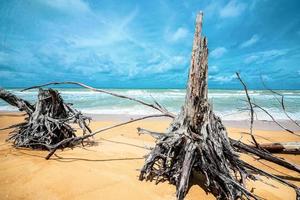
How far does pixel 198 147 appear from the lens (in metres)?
2.55

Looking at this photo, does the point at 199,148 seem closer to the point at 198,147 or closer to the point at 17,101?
the point at 198,147

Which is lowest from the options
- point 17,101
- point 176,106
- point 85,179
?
point 85,179

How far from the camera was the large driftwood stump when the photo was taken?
2471mm

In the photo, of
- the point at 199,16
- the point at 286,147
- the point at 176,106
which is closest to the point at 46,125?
the point at 199,16

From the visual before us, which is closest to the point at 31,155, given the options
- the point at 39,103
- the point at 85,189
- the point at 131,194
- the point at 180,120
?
the point at 39,103

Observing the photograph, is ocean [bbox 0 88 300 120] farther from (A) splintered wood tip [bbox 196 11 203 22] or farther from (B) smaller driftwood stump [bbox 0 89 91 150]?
(B) smaller driftwood stump [bbox 0 89 91 150]

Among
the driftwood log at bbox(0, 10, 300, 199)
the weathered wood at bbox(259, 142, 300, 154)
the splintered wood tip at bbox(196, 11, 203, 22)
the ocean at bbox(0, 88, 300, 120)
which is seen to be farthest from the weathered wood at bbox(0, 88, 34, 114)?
the weathered wood at bbox(259, 142, 300, 154)

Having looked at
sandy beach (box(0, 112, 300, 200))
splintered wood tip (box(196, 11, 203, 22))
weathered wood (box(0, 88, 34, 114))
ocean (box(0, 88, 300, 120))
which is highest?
splintered wood tip (box(196, 11, 203, 22))

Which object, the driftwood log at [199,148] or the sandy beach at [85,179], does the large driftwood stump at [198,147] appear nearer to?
the driftwood log at [199,148]

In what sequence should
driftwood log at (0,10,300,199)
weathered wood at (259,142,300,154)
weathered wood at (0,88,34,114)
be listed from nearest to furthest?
driftwood log at (0,10,300,199), weathered wood at (259,142,300,154), weathered wood at (0,88,34,114)

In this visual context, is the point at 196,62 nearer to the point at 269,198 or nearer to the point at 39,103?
the point at 269,198

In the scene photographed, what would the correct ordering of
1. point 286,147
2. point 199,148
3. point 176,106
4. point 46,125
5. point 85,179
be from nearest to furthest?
point 199,148 < point 85,179 < point 46,125 < point 286,147 < point 176,106

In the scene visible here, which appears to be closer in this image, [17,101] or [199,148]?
[199,148]

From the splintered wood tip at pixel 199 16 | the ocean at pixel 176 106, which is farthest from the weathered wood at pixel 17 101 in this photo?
the splintered wood tip at pixel 199 16
